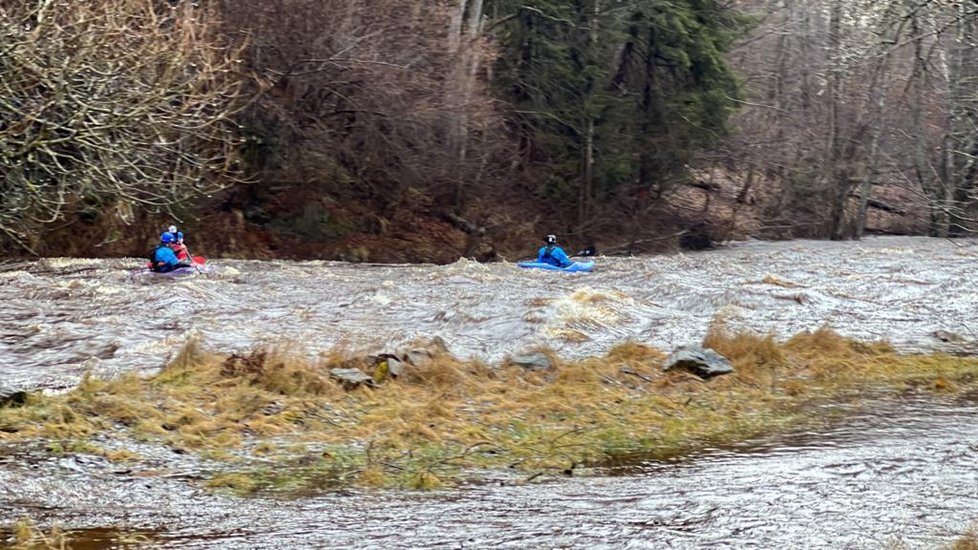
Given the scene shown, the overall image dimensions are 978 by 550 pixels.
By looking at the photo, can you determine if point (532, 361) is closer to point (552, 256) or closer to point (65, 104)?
point (65, 104)

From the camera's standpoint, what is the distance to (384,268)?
27.6 metres

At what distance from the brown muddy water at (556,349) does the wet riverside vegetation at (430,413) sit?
0.42 m

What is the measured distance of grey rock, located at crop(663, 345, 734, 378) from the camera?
1276cm

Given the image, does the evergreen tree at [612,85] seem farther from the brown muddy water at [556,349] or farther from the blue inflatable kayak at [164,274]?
the blue inflatable kayak at [164,274]

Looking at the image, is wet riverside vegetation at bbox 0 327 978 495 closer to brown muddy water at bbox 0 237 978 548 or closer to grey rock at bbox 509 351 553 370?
grey rock at bbox 509 351 553 370

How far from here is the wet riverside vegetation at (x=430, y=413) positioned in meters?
8.52

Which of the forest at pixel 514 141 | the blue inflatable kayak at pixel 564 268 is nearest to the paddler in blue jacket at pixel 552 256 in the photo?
the blue inflatable kayak at pixel 564 268

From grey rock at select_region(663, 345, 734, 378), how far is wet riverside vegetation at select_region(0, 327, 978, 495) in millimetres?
163

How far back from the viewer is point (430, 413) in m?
10.2

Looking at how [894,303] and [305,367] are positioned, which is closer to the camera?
[305,367]

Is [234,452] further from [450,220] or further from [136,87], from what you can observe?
[450,220]

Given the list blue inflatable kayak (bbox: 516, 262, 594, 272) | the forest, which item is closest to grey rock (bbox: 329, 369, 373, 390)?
the forest

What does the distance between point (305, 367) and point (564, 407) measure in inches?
105

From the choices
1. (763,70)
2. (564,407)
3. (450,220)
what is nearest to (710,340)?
(564,407)
